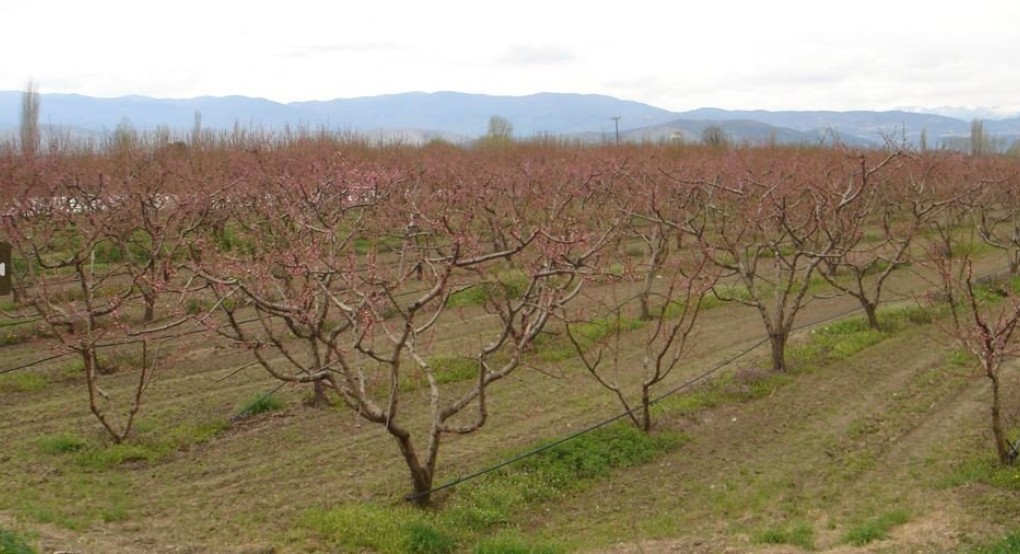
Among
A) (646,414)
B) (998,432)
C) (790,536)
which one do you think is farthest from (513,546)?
(998,432)

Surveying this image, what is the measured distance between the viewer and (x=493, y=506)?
23.3 feet

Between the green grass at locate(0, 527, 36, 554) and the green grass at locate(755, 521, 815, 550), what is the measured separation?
451cm

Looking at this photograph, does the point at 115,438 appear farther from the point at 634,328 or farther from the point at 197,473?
the point at 634,328

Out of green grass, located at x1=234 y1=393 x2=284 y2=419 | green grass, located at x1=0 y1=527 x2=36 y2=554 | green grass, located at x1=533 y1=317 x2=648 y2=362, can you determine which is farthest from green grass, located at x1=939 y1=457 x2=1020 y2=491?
green grass, located at x1=0 y1=527 x2=36 y2=554

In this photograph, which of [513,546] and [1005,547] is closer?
[1005,547]

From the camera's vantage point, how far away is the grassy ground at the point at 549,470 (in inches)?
255

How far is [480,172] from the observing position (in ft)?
70.6

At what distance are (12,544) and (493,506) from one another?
3.24 meters

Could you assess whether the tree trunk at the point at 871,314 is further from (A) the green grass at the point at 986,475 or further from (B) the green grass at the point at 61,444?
(B) the green grass at the point at 61,444

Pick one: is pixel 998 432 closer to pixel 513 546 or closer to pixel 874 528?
pixel 874 528

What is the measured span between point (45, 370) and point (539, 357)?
5.83 m

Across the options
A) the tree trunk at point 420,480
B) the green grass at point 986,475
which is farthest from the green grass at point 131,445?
the green grass at point 986,475

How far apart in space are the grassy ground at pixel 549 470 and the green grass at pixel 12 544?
Result: 0.71ft

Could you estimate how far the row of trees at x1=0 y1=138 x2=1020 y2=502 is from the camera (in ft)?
24.0
